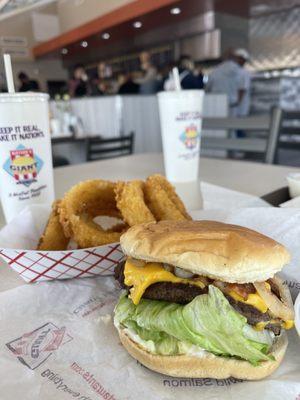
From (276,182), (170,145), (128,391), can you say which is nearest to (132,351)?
(128,391)

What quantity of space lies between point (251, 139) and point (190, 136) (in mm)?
994

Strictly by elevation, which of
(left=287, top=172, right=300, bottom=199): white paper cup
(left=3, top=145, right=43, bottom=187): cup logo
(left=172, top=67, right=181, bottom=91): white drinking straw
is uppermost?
(left=172, top=67, right=181, bottom=91): white drinking straw

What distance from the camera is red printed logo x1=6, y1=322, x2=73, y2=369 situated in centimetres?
70

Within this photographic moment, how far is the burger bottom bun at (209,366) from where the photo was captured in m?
0.64

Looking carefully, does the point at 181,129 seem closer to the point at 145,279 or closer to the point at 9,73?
the point at 9,73

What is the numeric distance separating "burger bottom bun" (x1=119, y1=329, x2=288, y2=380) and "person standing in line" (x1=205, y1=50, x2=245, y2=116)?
5364 mm

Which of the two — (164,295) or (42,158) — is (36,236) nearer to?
(42,158)

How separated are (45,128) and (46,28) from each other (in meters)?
4.39

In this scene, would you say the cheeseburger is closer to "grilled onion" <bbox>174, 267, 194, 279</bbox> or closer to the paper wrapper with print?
"grilled onion" <bbox>174, 267, 194, 279</bbox>

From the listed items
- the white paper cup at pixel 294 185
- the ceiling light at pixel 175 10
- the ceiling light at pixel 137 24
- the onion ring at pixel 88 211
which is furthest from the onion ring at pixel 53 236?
the ceiling light at pixel 137 24

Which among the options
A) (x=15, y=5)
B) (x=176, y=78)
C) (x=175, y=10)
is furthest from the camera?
(x=175, y=10)

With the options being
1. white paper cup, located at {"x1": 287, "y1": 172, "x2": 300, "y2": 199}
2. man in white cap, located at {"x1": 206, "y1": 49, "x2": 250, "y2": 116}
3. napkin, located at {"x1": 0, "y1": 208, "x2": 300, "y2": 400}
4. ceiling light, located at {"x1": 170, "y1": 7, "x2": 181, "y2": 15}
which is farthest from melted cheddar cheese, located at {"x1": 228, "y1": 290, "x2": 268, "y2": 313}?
ceiling light, located at {"x1": 170, "y1": 7, "x2": 181, "y2": 15}

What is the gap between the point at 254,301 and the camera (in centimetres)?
67

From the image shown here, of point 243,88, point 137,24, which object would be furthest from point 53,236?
point 137,24
